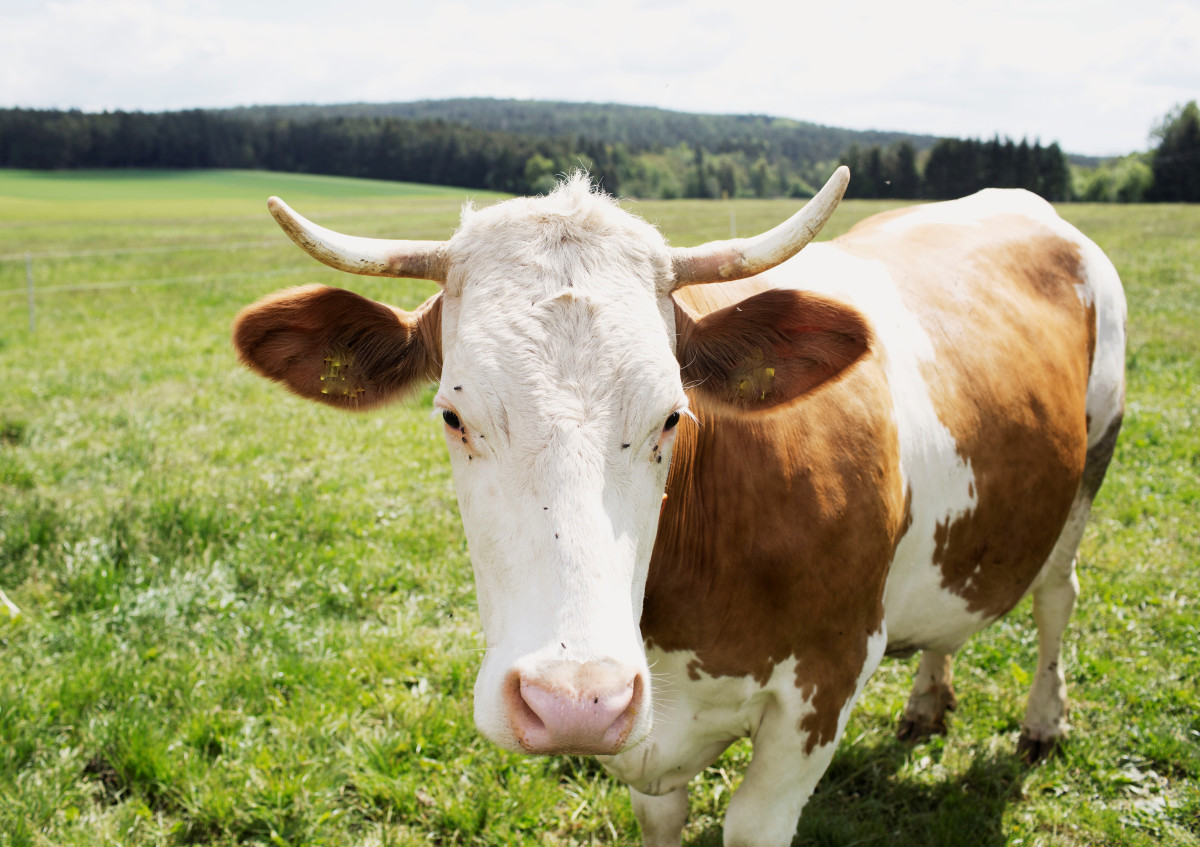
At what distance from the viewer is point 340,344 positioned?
7.82 feet

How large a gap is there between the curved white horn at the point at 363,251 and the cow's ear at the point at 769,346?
2.16ft

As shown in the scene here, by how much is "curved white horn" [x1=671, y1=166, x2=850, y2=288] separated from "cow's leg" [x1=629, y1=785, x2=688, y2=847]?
5.98 ft

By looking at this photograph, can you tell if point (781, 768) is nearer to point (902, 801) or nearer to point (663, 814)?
point (663, 814)

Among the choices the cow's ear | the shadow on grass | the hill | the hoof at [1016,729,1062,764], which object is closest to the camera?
the cow's ear

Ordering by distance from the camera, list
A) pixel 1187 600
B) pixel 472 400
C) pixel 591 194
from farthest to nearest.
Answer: pixel 1187 600 → pixel 591 194 → pixel 472 400

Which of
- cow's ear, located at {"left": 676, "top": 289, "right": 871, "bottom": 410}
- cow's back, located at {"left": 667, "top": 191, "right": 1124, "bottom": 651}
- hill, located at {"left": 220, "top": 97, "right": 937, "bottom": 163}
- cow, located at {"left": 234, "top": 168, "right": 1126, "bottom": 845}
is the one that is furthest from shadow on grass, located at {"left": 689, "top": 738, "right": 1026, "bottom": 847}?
hill, located at {"left": 220, "top": 97, "right": 937, "bottom": 163}

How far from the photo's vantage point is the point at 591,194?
2.18m

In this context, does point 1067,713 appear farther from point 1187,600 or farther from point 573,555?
point 573,555

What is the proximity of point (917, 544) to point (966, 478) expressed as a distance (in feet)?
1.05

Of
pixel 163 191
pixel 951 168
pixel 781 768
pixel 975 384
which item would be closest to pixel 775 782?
pixel 781 768

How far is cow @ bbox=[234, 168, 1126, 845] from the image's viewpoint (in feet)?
5.65

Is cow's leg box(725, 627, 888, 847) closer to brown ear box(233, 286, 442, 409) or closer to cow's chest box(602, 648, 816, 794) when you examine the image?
cow's chest box(602, 648, 816, 794)

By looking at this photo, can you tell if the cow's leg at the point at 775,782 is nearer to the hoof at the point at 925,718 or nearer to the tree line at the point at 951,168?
the hoof at the point at 925,718

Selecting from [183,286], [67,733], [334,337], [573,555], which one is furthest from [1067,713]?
[183,286]
